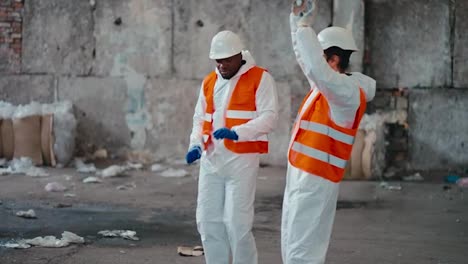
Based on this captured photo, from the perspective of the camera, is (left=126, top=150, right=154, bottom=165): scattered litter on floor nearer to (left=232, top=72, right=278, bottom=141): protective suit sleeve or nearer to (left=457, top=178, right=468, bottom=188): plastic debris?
(left=457, top=178, right=468, bottom=188): plastic debris

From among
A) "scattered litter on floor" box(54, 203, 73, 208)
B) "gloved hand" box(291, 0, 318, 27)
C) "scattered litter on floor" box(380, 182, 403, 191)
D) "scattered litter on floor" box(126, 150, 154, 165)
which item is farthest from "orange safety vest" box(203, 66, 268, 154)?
"scattered litter on floor" box(126, 150, 154, 165)

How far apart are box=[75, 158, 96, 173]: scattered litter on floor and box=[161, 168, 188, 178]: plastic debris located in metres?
0.99

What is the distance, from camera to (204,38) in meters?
12.1

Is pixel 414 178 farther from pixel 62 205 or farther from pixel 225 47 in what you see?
pixel 225 47

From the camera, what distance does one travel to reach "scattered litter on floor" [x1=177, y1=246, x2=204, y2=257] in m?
6.39

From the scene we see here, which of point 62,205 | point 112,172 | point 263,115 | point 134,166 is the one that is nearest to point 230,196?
point 263,115

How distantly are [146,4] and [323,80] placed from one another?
26.9ft

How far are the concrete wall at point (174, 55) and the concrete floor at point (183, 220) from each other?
1381 mm

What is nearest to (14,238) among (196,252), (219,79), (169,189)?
(196,252)

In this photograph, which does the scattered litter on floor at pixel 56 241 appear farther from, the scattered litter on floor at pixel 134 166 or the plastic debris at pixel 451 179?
the plastic debris at pixel 451 179

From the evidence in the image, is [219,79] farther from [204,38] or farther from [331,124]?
[204,38]

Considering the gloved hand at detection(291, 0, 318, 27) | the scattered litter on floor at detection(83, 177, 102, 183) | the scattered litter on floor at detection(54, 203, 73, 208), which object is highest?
the gloved hand at detection(291, 0, 318, 27)

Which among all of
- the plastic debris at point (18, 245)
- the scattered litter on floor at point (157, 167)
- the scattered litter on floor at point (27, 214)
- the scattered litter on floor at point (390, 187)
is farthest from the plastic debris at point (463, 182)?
the plastic debris at point (18, 245)

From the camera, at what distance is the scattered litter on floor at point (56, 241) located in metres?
6.56
